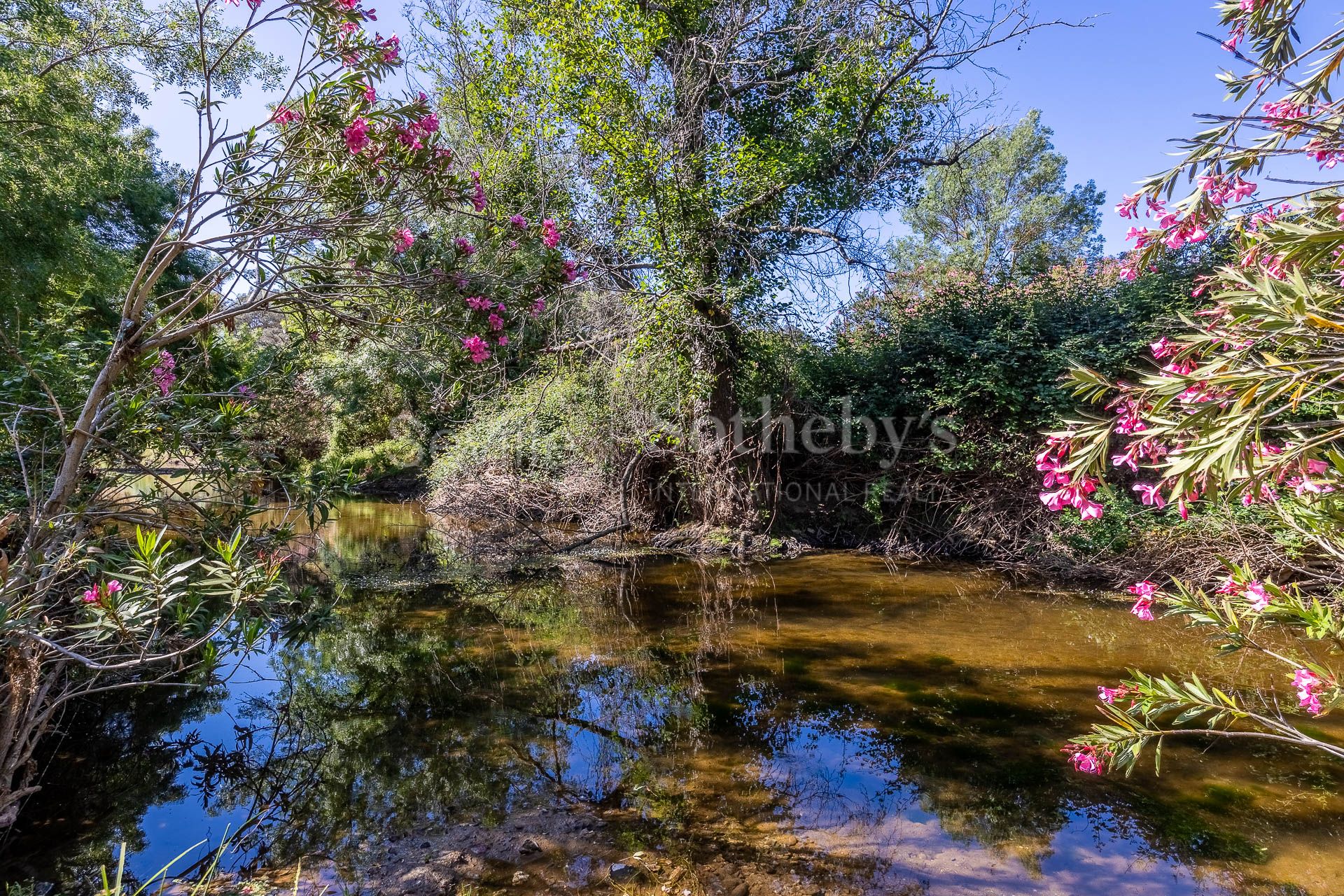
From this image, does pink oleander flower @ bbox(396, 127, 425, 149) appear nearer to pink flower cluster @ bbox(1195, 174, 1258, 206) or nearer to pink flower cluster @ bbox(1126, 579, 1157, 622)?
pink flower cluster @ bbox(1195, 174, 1258, 206)

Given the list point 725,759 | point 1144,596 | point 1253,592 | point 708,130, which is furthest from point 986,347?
point 725,759

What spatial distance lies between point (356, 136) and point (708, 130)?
7.65 metres

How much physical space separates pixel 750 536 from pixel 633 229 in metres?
4.82

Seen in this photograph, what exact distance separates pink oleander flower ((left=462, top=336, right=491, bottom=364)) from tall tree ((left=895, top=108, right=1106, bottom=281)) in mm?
22187

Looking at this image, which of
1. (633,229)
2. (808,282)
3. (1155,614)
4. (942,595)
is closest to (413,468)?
(633,229)

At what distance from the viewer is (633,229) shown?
9.11 m

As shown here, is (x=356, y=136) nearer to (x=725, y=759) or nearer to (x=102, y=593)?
(x=102, y=593)

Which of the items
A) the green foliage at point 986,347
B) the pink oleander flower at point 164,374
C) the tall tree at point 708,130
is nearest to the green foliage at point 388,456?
the tall tree at point 708,130

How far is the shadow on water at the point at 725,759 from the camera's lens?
9.69ft

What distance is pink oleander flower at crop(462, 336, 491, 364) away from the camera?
4371 millimetres

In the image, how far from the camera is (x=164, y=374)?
357cm

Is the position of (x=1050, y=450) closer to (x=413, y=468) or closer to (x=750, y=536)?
(x=750, y=536)

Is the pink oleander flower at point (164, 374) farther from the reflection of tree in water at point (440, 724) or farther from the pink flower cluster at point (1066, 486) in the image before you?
the pink flower cluster at point (1066, 486)

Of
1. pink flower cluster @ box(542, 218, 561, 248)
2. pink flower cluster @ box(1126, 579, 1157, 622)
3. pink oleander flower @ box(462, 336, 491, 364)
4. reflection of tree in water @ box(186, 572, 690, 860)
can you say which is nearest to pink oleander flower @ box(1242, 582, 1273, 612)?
pink flower cluster @ box(1126, 579, 1157, 622)
